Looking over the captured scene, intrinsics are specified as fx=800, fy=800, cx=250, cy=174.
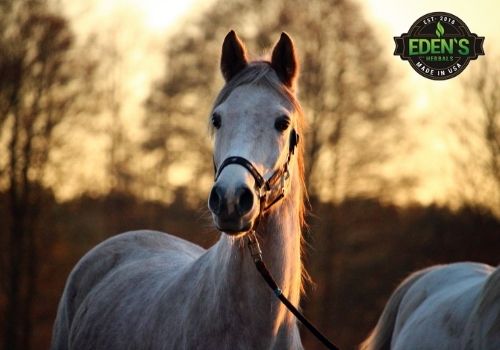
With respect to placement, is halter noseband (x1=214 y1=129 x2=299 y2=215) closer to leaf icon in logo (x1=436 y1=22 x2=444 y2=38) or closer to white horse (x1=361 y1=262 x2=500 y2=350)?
white horse (x1=361 y1=262 x2=500 y2=350)

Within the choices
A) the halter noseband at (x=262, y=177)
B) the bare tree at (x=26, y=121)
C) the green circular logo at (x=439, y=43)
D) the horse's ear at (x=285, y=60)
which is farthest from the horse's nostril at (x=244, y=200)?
the bare tree at (x=26, y=121)

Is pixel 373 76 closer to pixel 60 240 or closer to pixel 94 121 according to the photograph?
pixel 94 121

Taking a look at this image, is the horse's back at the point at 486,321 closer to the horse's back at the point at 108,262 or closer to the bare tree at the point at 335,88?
the horse's back at the point at 108,262

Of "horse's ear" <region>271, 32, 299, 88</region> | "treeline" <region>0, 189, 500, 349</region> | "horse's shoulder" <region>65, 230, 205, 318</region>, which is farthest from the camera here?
"treeline" <region>0, 189, 500, 349</region>

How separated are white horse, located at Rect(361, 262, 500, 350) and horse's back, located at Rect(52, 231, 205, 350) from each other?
1806 mm

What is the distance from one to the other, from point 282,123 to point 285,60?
51 cm

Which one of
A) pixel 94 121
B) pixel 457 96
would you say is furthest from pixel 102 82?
pixel 457 96

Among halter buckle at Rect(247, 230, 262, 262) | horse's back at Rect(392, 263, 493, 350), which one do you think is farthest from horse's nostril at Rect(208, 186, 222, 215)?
horse's back at Rect(392, 263, 493, 350)

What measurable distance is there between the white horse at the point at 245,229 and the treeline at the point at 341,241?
41.4ft

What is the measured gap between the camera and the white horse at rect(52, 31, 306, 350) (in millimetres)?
4066

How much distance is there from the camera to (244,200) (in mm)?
3957

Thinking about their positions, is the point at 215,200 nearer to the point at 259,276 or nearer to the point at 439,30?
the point at 259,276

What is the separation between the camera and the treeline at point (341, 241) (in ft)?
58.9

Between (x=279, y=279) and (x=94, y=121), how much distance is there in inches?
552
